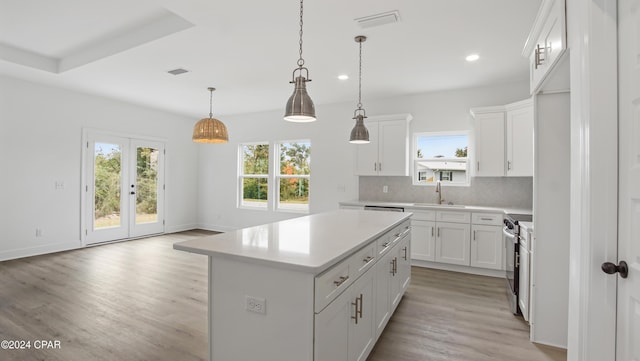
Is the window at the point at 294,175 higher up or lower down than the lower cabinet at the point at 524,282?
higher up

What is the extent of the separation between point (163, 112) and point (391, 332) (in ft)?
21.0

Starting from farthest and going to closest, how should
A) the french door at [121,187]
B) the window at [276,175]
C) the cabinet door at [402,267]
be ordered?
the window at [276,175] < the french door at [121,187] < the cabinet door at [402,267]

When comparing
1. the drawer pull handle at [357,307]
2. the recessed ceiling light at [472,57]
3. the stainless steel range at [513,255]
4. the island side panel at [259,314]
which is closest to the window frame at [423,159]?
the recessed ceiling light at [472,57]

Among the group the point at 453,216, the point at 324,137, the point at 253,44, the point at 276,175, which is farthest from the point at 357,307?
the point at 276,175

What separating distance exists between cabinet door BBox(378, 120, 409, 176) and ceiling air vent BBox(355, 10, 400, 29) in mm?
2314

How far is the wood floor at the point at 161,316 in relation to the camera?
226cm

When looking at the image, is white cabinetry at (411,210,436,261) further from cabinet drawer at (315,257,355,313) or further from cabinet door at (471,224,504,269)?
cabinet drawer at (315,257,355,313)

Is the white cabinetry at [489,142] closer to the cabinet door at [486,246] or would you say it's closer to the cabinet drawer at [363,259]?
the cabinet door at [486,246]

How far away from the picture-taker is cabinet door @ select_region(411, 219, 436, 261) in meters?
4.41

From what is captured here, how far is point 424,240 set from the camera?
176 inches

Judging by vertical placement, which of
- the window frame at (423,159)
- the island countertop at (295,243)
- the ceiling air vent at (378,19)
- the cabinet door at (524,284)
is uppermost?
the ceiling air vent at (378,19)

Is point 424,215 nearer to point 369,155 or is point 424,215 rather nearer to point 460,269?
point 460,269

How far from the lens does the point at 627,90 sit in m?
1.27

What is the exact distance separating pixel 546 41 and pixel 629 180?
1.19 metres
